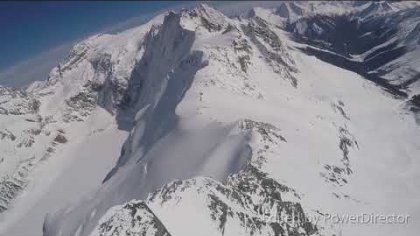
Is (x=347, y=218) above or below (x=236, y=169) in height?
below

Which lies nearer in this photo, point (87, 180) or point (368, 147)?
point (368, 147)

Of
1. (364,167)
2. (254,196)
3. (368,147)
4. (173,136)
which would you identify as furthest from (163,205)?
(368,147)

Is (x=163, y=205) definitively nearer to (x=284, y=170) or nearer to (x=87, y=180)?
(x=284, y=170)

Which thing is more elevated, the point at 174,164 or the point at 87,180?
the point at 174,164

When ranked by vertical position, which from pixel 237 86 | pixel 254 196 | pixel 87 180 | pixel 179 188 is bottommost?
pixel 87 180

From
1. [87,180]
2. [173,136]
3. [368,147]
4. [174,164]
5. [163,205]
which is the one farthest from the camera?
[87,180]

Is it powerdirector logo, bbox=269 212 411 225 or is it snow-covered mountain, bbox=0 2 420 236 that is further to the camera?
powerdirector logo, bbox=269 212 411 225

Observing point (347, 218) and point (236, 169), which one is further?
point (236, 169)

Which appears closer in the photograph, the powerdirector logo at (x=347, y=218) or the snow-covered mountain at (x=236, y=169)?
the snow-covered mountain at (x=236, y=169)
